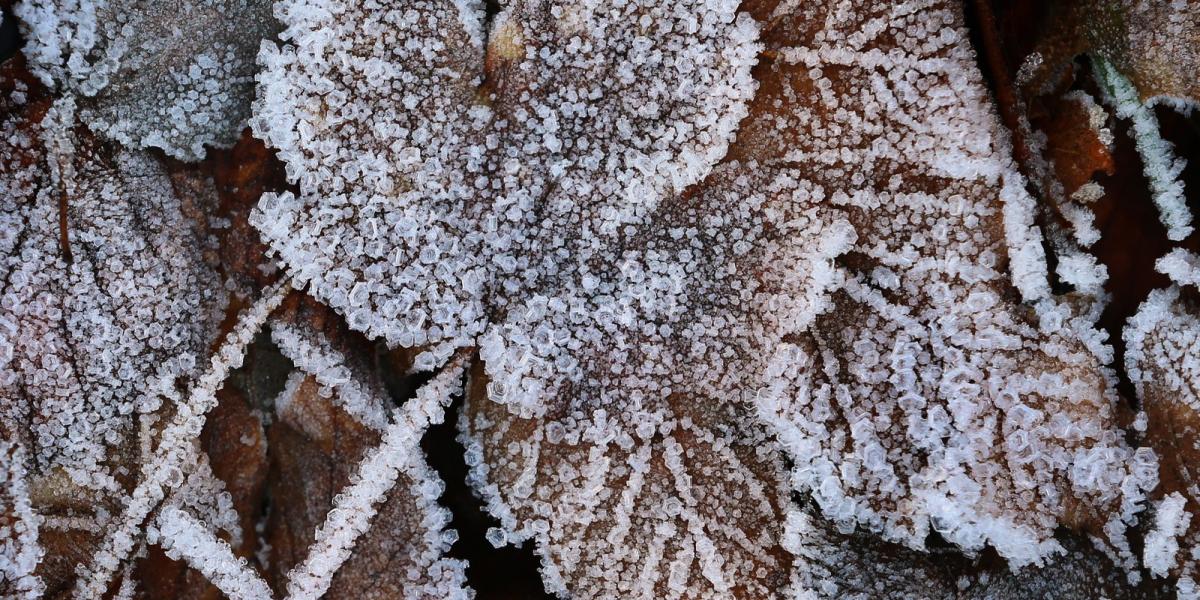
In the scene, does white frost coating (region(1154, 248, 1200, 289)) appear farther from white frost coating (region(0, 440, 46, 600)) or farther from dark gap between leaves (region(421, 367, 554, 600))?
white frost coating (region(0, 440, 46, 600))

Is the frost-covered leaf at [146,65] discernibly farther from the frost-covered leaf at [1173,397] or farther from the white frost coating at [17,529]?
the frost-covered leaf at [1173,397]

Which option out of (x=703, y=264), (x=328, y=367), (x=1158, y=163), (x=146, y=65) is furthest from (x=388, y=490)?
(x=1158, y=163)

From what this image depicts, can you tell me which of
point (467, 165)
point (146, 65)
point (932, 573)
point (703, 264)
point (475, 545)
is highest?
point (146, 65)

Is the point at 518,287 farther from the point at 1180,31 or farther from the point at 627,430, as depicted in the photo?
the point at 1180,31

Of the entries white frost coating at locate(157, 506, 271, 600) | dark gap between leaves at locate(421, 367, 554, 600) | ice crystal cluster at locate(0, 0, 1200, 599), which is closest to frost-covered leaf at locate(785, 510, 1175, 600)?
ice crystal cluster at locate(0, 0, 1200, 599)

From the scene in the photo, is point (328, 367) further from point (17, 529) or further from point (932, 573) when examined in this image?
point (932, 573)

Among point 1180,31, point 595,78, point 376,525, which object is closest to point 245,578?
point 376,525

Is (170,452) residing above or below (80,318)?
below
